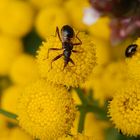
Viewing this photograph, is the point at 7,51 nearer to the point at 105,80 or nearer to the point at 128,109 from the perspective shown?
the point at 105,80

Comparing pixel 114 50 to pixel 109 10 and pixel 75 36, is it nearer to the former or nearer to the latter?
pixel 109 10

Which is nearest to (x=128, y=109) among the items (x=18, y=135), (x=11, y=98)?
(x=18, y=135)

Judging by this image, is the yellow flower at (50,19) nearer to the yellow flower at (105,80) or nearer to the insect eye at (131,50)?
the yellow flower at (105,80)

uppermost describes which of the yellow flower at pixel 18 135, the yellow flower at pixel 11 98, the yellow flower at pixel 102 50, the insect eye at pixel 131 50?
the yellow flower at pixel 102 50

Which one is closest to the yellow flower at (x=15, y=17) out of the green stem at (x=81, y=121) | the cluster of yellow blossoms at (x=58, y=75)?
the cluster of yellow blossoms at (x=58, y=75)

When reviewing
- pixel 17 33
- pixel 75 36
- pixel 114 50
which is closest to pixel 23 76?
pixel 17 33

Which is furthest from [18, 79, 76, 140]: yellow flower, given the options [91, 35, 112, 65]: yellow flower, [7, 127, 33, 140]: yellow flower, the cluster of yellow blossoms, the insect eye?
[91, 35, 112, 65]: yellow flower
